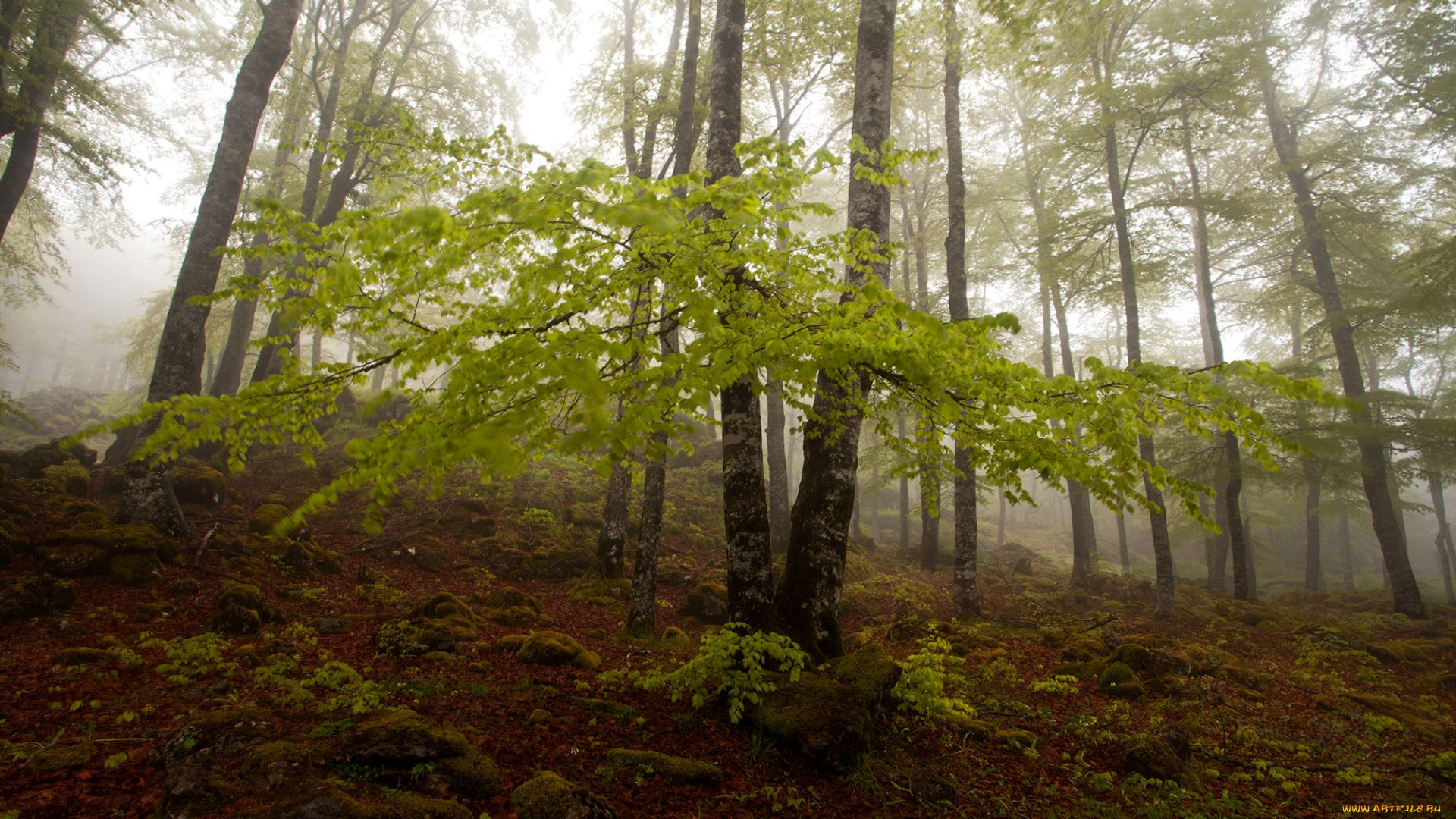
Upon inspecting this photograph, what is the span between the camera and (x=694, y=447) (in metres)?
9.76

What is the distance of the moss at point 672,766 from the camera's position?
150 inches

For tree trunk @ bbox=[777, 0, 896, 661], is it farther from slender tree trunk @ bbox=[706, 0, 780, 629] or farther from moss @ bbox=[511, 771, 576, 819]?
moss @ bbox=[511, 771, 576, 819]

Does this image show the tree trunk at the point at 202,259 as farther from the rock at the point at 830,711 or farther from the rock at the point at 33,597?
the rock at the point at 830,711

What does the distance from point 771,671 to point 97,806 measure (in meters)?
4.17

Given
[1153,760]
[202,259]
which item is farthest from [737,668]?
[202,259]

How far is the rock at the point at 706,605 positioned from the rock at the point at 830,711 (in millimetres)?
3743

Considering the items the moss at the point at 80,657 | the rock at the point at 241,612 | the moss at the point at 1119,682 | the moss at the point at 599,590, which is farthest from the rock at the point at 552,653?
the moss at the point at 1119,682

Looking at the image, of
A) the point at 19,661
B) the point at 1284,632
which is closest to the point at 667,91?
the point at 19,661

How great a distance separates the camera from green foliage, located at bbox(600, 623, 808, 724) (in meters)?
4.43

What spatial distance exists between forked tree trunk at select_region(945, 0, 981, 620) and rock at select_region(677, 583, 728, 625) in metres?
4.48

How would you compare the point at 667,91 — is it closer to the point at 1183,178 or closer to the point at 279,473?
the point at 279,473

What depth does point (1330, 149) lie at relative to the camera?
1359cm

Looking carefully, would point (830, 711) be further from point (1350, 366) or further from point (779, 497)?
point (1350, 366)

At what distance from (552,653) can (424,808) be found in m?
2.91
